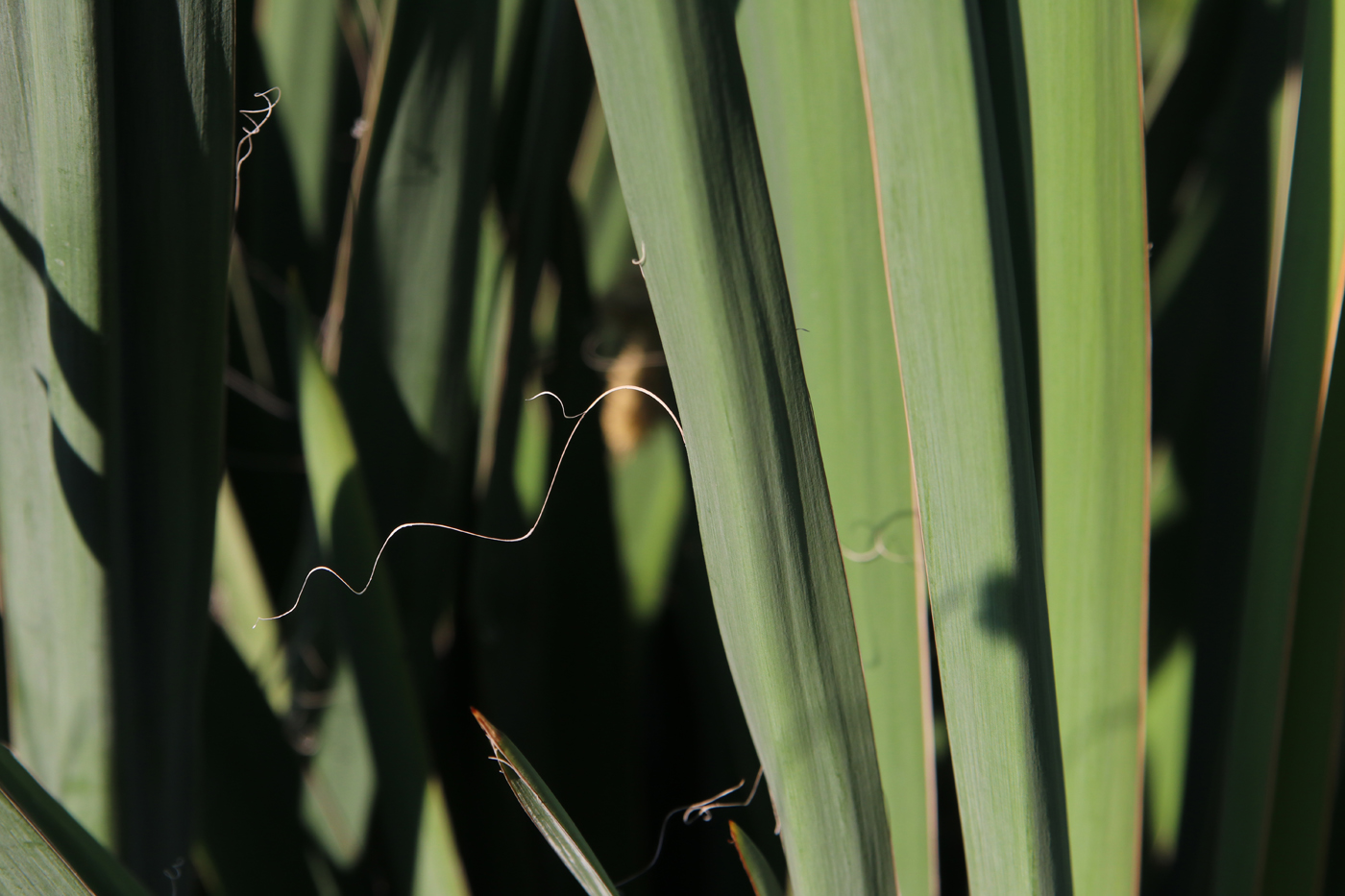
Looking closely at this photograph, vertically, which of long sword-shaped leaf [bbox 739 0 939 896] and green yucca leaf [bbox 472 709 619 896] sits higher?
long sword-shaped leaf [bbox 739 0 939 896]

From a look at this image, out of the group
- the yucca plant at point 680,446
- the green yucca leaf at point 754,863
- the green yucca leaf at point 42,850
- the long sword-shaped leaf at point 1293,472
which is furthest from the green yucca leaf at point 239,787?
the long sword-shaped leaf at point 1293,472

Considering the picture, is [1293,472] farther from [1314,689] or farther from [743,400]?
[743,400]

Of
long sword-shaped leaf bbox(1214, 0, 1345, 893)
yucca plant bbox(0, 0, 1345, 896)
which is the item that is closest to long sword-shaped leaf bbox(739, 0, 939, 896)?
yucca plant bbox(0, 0, 1345, 896)

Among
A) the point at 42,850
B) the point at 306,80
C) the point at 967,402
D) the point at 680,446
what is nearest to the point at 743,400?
the point at 967,402

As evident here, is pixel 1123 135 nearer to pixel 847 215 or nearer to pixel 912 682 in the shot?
pixel 847 215

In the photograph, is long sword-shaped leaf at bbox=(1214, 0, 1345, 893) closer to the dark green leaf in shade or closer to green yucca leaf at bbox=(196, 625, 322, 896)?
the dark green leaf in shade

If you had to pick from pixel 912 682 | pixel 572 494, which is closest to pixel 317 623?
pixel 572 494
